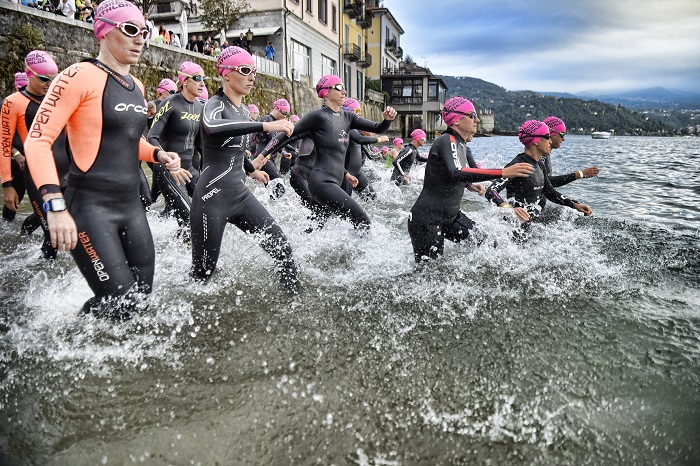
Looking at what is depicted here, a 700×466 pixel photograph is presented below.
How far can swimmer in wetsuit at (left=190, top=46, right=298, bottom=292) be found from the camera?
12.0 ft

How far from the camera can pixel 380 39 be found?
57.3 metres

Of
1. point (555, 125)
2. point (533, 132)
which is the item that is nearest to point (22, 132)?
point (533, 132)

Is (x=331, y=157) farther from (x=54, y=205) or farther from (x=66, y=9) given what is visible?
(x=66, y=9)

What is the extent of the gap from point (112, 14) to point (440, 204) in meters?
3.06

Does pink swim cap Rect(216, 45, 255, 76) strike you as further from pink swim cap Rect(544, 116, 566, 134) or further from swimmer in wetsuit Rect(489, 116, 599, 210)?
pink swim cap Rect(544, 116, 566, 134)

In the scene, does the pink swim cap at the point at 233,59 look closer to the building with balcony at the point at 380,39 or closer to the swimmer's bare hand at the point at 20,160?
the swimmer's bare hand at the point at 20,160

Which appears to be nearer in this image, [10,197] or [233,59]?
[233,59]

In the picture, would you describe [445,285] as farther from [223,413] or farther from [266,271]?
[223,413]

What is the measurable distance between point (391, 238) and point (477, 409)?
13.1 ft

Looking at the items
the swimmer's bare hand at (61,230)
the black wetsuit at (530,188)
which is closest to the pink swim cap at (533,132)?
the black wetsuit at (530,188)

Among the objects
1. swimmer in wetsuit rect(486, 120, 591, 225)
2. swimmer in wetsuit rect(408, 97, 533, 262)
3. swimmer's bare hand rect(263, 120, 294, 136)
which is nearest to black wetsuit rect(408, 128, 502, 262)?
swimmer in wetsuit rect(408, 97, 533, 262)

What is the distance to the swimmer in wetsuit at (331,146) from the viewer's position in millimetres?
5332

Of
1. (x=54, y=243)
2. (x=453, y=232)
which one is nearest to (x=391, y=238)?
(x=453, y=232)

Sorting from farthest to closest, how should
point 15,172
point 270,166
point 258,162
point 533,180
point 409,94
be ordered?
point 409,94
point 270,166
point 15,172
point 533,180
point 258,162
